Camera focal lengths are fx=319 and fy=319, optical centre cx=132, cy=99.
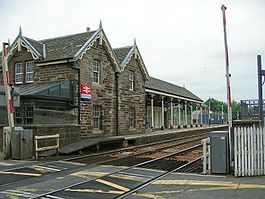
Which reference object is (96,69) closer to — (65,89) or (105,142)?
(65,89)

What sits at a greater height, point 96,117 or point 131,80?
point 131,80

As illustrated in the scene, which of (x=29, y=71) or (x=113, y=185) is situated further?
(x=29, y=71)

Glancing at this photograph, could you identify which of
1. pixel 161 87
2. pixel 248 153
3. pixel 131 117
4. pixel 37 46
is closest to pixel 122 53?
pixel 131 117

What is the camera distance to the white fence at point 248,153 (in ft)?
28.3

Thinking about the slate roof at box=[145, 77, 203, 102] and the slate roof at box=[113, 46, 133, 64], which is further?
the slate roof at box=[145, 77, 203, 102]

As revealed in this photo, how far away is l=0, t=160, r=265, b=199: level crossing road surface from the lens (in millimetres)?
6777

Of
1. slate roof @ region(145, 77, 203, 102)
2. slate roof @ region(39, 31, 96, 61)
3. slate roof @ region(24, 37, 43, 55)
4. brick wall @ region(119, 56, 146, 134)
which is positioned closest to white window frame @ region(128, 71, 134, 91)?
brick wall @ region(119, 56, 146, 134)

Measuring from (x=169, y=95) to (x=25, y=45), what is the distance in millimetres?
17129

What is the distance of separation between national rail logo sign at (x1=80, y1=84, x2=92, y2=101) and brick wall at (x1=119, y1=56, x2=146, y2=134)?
13.4ft

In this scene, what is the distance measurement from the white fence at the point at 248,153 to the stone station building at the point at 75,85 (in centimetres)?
928

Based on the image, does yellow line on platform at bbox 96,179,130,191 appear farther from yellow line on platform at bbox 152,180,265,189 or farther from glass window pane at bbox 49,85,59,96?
glass window pane at bbox 49,85,59,96

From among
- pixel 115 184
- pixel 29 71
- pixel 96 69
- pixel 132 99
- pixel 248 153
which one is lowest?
pixel 115 184

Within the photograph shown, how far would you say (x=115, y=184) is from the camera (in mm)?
7863

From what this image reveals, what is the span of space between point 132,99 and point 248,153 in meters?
16.9
